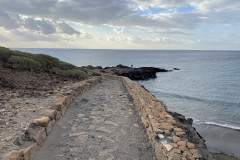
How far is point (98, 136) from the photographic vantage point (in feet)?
13.5

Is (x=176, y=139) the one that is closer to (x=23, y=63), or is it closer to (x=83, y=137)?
(x=83, y=137)

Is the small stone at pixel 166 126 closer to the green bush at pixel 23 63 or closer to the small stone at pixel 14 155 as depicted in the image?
the small stone at pixel 14 155

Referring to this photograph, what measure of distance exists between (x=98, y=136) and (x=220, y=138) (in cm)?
940

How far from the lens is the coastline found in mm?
9430

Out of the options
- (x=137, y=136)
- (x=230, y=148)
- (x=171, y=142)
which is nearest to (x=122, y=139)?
(x=137, y=136)

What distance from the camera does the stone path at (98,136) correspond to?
11.2 ft

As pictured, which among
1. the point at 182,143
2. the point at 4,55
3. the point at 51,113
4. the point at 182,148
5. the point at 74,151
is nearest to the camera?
the point at 182,148

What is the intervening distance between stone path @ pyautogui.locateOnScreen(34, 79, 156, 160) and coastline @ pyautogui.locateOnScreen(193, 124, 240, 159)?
638 cm

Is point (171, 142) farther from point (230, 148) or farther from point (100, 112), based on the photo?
point (230, 148)

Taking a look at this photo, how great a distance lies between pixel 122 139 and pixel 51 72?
25.0 ft

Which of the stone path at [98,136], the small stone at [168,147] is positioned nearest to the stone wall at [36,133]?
the stone path at [98,136]

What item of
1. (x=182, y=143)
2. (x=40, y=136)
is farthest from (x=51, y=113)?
(x=182, y=143)

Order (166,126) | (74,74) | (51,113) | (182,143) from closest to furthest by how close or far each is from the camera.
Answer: (182,143), (166,126), (51,113), (74,74)

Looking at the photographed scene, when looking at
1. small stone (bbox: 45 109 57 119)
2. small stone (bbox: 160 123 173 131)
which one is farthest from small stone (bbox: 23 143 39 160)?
small stone (bbox: 160 123 173 131)
